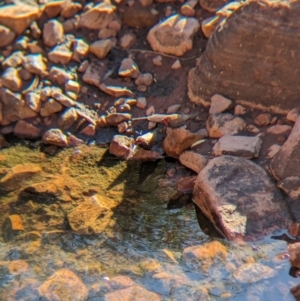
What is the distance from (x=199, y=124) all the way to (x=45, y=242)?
918 mm

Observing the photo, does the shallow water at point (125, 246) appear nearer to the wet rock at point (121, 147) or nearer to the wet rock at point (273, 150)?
the wet rock at point (121, 147)

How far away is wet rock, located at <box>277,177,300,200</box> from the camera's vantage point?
2773 mm

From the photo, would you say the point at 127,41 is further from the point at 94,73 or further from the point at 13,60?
the point at 13,60

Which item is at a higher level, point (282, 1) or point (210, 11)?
point (282, 1)

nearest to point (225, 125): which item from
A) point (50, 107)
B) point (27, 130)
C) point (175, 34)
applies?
point (175, 34)

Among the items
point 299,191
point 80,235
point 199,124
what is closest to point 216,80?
point 199,124

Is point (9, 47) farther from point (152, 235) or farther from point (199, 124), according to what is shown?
point (152, 235)

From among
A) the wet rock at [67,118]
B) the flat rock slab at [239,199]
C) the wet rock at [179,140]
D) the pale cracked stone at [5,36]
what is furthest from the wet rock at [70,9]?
the flat rock slab at [239,199]

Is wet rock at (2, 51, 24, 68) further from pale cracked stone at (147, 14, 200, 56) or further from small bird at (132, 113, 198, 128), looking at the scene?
small bird at (132, 113, 198, 128)

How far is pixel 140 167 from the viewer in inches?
126

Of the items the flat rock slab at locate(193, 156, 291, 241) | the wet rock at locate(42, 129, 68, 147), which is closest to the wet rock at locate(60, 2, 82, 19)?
the wet rock at locate(42, 129, 68, 147)

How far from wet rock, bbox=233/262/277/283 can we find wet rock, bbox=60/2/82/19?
170 centimetres

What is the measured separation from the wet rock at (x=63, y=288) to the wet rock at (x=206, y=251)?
1.37 ft

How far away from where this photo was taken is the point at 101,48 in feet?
11.5
